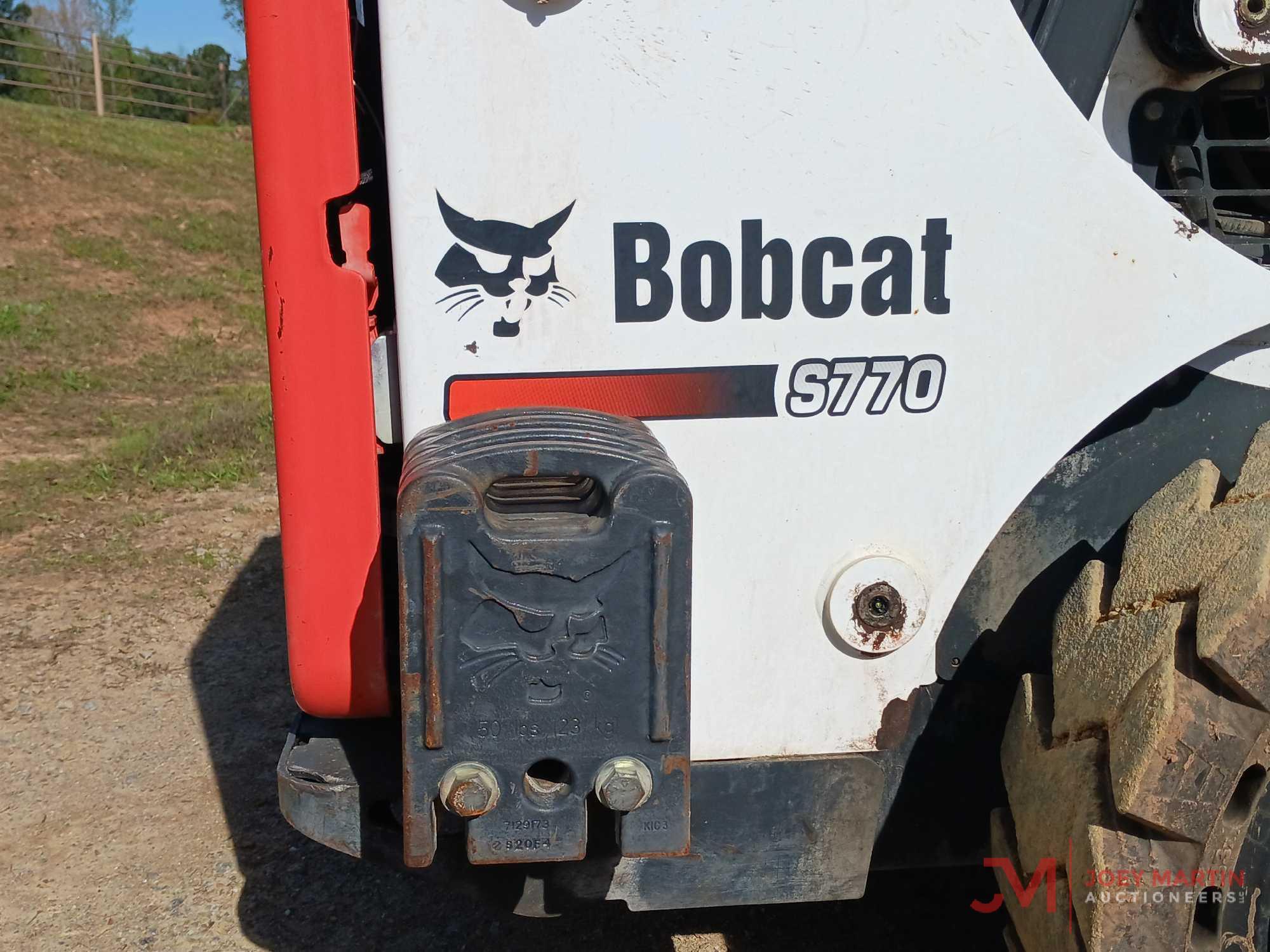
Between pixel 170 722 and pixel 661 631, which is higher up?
pixel 661 631

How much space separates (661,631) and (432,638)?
274mm

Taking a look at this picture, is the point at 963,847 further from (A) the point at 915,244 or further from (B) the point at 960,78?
(B) the point at 960,78

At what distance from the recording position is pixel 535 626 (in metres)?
1.35

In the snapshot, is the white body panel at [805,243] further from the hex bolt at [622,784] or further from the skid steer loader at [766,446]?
the hex bolt at [622,784]

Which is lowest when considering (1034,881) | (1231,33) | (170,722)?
(170,722)

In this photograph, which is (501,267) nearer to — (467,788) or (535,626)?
(535,626)

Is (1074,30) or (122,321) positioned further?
(122,321)

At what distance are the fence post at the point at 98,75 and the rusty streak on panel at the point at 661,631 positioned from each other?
61.4 feet

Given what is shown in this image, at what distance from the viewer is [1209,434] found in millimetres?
1720

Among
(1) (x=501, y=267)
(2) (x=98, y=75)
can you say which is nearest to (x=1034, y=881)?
(1) (x=501, y=267)

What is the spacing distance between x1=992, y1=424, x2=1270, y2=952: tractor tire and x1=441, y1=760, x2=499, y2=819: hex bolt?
2.37 ft

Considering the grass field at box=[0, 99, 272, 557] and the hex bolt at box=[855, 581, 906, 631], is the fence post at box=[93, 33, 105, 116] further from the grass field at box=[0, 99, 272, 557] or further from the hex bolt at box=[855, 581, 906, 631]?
the hex bolt at box=[855, 581, 906, 631]

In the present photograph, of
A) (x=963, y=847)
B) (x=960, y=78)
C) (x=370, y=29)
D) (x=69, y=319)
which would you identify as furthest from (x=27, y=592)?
(x=69, y=319)

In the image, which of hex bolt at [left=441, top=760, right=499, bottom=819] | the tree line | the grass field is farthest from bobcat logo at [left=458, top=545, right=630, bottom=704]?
the tree line
